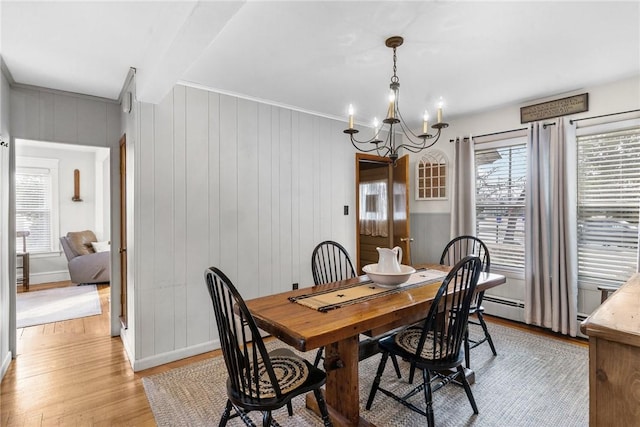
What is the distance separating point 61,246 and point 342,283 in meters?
5.93

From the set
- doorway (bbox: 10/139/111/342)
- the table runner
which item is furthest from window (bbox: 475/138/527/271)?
doorway (bbox: 10/139/111/342)

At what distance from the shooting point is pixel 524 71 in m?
2.70

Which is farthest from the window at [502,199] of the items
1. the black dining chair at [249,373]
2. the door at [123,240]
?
the door at [123,240]

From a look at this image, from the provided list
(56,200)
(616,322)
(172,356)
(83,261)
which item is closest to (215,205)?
(172,356)

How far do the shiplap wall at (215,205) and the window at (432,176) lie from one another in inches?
55.5

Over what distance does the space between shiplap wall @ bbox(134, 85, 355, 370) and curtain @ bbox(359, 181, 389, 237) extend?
44.5 inches

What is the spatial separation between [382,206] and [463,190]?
116cm

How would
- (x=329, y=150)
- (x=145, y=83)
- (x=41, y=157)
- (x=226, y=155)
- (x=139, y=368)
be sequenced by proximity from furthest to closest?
(x=41, y=157), (x=329, y=150), (x=226, y=155), (x=139, y=368), (x=145, y=83)

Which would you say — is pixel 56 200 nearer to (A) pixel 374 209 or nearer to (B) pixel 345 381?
(A) pixel 374 209

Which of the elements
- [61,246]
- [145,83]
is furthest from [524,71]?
[61,246]

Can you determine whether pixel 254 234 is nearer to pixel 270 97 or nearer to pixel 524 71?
pixel 270 97

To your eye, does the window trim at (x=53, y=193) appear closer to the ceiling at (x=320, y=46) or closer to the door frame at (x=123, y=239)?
the door frame at (x=123, y=239)

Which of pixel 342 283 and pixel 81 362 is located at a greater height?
pixel 342 283

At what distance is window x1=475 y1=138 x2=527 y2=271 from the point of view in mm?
3594
